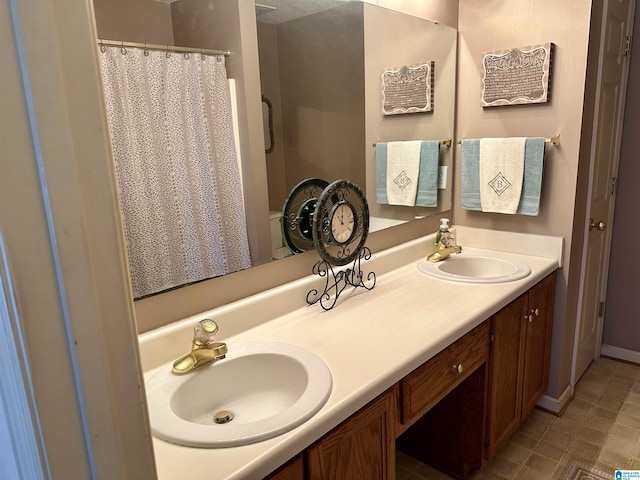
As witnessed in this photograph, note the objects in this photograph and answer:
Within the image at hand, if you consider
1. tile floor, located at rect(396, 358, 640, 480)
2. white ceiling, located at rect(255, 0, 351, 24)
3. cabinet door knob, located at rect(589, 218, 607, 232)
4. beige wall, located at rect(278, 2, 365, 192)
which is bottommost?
tile floor, located at rect(396, 358, 640, 480)

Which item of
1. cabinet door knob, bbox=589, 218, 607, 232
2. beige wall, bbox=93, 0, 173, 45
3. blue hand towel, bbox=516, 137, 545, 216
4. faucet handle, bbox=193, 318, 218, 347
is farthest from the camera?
cabinet door knob, bbox=589, 218, 607, 232

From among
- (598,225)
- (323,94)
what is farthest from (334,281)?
(598,225)

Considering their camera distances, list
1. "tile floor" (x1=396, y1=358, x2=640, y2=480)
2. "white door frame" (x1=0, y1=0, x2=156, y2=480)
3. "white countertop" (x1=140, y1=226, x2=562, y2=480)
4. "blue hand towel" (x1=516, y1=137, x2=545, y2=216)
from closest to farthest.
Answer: "white door frame" (x1=0, y1=0, x2=156, y2=480) < "white countertop" (x1=140, y1=226, x2=562, y2=480) < "tile floor" (x1=396, y1=358, x2=640, y2=480) < "blue hand towel" (x1=516, y1=137, x2=545, y2=216)

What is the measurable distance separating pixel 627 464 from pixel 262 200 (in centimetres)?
183

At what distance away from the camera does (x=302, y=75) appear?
5.26ft

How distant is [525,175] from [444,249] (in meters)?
0.48

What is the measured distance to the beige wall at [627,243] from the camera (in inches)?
95.5

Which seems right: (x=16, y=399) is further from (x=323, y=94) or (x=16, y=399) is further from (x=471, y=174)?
(x=471, y=174)

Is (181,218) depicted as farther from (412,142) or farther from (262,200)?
(412,142)

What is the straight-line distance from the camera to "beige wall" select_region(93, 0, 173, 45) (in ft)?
3.52

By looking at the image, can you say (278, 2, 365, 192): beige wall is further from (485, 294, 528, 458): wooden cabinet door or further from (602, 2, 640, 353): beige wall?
(602, 2, 640, 353): beige wall

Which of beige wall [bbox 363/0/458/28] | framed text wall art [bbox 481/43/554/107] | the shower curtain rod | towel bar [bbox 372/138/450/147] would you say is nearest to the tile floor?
towel bar [bbox 372/138/450/147]

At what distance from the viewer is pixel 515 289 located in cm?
171

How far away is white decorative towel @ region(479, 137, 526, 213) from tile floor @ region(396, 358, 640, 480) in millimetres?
1037
